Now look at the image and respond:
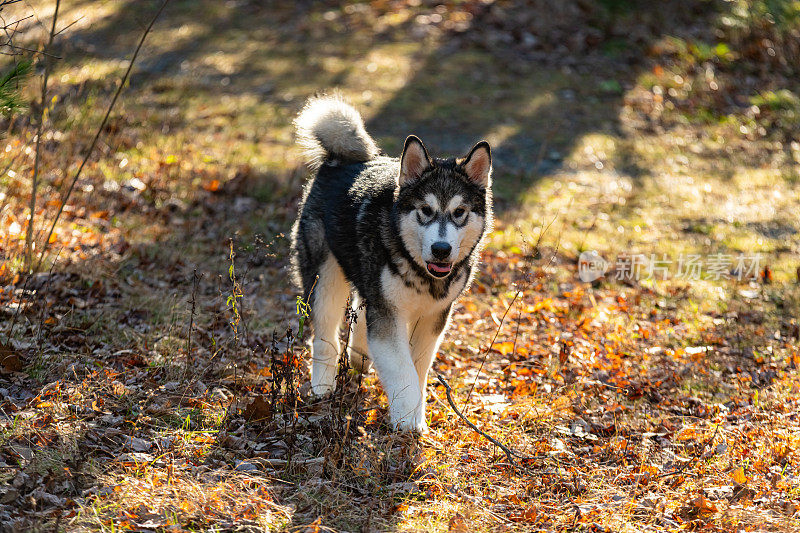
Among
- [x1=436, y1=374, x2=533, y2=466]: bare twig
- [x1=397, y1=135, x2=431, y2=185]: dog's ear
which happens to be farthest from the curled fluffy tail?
[x1=436, y1=374, x2=533, y2=466]: bare twig

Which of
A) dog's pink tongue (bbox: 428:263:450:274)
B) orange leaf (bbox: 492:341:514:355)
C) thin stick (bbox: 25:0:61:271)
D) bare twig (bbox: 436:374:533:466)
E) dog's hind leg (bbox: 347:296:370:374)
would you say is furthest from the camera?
orange leaf (bbox: 492:341:514:355)

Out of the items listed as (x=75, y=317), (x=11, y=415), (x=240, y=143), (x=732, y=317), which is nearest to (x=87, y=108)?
(x=240, y=143)

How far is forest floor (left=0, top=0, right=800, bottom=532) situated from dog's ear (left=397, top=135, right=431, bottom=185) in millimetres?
1009

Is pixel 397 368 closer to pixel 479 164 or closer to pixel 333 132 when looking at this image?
pixel 479 164

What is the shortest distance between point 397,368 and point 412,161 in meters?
1.35

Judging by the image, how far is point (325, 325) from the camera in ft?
18.8

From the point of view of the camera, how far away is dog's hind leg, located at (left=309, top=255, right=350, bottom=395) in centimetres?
571

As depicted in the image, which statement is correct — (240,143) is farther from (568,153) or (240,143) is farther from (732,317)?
(732,317)

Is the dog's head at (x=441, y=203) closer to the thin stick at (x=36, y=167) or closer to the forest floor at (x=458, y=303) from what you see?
the forest floor at (x=458, y=303)

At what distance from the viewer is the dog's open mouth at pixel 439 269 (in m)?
4.78

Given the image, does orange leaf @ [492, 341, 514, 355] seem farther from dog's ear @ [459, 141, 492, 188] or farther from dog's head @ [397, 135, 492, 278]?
dog's ear @ [459, 141, 492, 188]

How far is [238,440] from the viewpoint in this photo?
4609 mm

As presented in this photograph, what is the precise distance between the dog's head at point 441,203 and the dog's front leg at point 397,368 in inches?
18.0

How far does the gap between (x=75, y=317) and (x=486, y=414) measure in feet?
10.6
